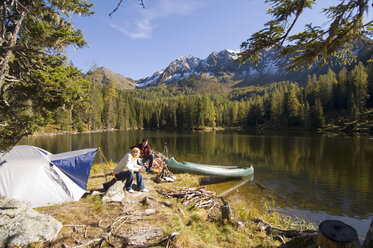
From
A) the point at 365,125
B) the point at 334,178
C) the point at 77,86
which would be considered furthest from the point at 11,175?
the point at 365,125

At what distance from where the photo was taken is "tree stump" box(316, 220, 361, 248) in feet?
10.9

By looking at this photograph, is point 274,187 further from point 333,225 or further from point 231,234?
point 333,225

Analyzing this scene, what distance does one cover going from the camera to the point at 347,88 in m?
70.0

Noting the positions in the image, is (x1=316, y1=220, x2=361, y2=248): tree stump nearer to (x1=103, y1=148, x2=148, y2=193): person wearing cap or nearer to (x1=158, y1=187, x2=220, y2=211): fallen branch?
(x1=158, y1=187, x2=220, y2=211): fallen branch

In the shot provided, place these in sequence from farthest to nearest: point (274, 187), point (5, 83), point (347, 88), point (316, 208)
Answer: point (347, 88)
point (274, 187)
point (316, 208)
point (5, 83)

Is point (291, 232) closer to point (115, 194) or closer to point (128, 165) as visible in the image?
point (115, 194)

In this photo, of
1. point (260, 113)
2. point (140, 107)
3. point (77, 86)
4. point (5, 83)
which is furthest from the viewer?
point (140, 107)

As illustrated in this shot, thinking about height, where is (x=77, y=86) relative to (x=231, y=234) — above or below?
above

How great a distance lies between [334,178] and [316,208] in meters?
6.96

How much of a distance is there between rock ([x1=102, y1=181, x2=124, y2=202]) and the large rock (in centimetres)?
214

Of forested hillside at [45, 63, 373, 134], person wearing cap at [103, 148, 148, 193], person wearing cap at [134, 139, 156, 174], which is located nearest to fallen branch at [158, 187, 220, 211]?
person wearing cap at [103, 148, 148, 193]

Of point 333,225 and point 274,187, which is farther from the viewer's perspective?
point 274,187

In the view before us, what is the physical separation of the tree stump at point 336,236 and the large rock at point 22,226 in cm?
561

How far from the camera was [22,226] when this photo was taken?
165 inches
